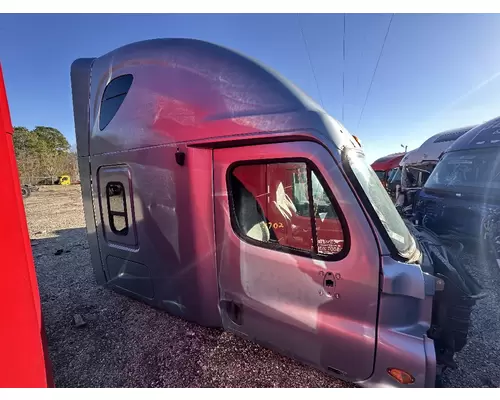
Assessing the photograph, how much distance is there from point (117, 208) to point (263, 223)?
5.87 feet

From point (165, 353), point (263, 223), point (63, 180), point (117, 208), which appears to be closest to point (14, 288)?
point (117, 208)

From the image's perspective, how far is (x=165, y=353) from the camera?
2379 mm

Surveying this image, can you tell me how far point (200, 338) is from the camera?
8.39 feet

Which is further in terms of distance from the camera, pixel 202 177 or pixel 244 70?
pixel 202 177

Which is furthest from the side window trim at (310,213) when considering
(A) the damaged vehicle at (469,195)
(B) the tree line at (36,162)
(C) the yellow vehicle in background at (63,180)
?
(C) the yellow vehicle in background at (63,180)

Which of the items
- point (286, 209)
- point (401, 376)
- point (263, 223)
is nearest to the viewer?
point (401, 376)

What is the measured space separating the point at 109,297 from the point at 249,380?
8.44ft

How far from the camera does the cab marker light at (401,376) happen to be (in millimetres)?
1541

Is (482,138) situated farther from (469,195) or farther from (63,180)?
(63,180)

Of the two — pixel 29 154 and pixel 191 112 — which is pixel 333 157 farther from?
pixel 29 154

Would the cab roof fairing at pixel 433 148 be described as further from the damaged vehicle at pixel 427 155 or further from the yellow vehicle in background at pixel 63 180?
the yellow vehicle in background at pixel 63 180

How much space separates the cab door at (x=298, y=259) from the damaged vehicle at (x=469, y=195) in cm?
336

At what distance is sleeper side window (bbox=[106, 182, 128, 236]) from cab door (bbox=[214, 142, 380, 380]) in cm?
127

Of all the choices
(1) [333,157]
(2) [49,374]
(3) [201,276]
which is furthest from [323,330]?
(2) [49,374]
